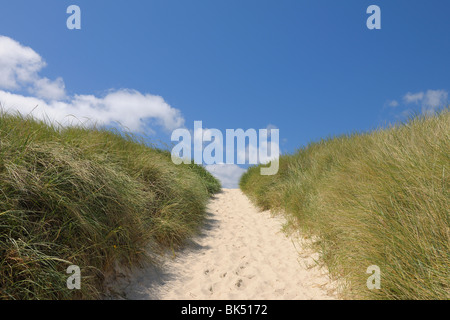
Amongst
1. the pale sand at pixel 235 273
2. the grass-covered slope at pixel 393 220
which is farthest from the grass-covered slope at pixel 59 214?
the grass-covered slope at pixel 393 220

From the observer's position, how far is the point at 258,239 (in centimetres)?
625

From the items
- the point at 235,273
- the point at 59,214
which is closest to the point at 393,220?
the point at 235,273

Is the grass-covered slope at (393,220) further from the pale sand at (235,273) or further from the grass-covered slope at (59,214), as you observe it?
the grass-covered slope at (59,214)

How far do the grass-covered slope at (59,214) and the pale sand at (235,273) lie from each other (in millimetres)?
455

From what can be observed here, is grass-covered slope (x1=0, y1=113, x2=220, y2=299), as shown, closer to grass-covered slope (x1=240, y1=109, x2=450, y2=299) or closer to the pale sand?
the pale sand

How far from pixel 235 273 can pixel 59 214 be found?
258cm

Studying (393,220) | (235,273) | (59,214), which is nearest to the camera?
(393,220)

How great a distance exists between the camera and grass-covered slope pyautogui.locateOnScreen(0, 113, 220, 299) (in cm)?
268

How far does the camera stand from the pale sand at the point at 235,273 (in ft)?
12.3

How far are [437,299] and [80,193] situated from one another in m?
3.62

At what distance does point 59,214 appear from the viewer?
317 cm

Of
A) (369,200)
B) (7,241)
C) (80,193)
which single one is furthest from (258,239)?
(7,241)

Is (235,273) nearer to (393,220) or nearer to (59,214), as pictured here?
(393,220)

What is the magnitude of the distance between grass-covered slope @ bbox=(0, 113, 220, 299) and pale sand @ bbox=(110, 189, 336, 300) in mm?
455
